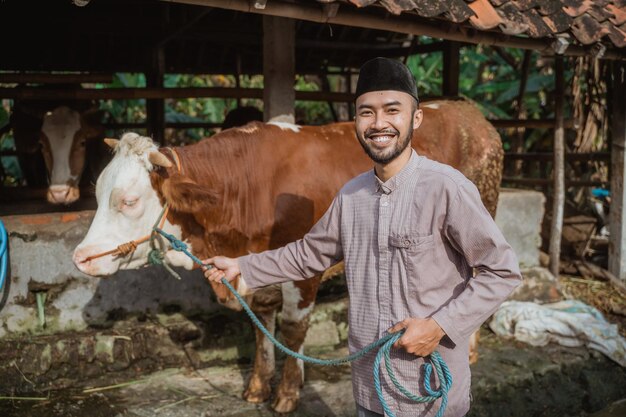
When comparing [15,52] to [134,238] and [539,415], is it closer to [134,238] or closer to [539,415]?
[134,238]

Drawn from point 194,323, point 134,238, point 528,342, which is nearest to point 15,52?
point 194,323

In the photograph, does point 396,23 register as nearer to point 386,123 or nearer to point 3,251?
point 386,123

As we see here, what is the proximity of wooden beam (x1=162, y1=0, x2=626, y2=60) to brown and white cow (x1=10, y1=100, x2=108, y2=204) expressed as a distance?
8.56ft

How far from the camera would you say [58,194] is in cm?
492

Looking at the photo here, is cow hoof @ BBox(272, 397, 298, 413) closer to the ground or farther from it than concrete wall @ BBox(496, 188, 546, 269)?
closer to the ground

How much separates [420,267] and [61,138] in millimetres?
4281

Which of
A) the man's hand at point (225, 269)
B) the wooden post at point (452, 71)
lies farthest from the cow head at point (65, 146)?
the wooden post at point (452, 71)

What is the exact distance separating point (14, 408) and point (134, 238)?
1470 mm

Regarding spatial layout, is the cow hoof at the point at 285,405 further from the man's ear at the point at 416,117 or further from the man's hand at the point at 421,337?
the man's ear at the point at 416,117

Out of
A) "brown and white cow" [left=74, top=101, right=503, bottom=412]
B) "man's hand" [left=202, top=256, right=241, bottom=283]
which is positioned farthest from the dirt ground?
"man's hand" [left=202, top=256, right=241, bottom=283]

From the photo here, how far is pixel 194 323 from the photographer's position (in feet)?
14.0

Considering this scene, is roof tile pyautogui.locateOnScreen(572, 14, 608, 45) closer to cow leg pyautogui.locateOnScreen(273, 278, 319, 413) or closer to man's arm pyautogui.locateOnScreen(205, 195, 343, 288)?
cow leg pyautogui.locateOnScreen(273, 278, 319, 413)

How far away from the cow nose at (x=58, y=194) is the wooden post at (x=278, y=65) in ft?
6.20

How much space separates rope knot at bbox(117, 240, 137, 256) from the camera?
2.92m
